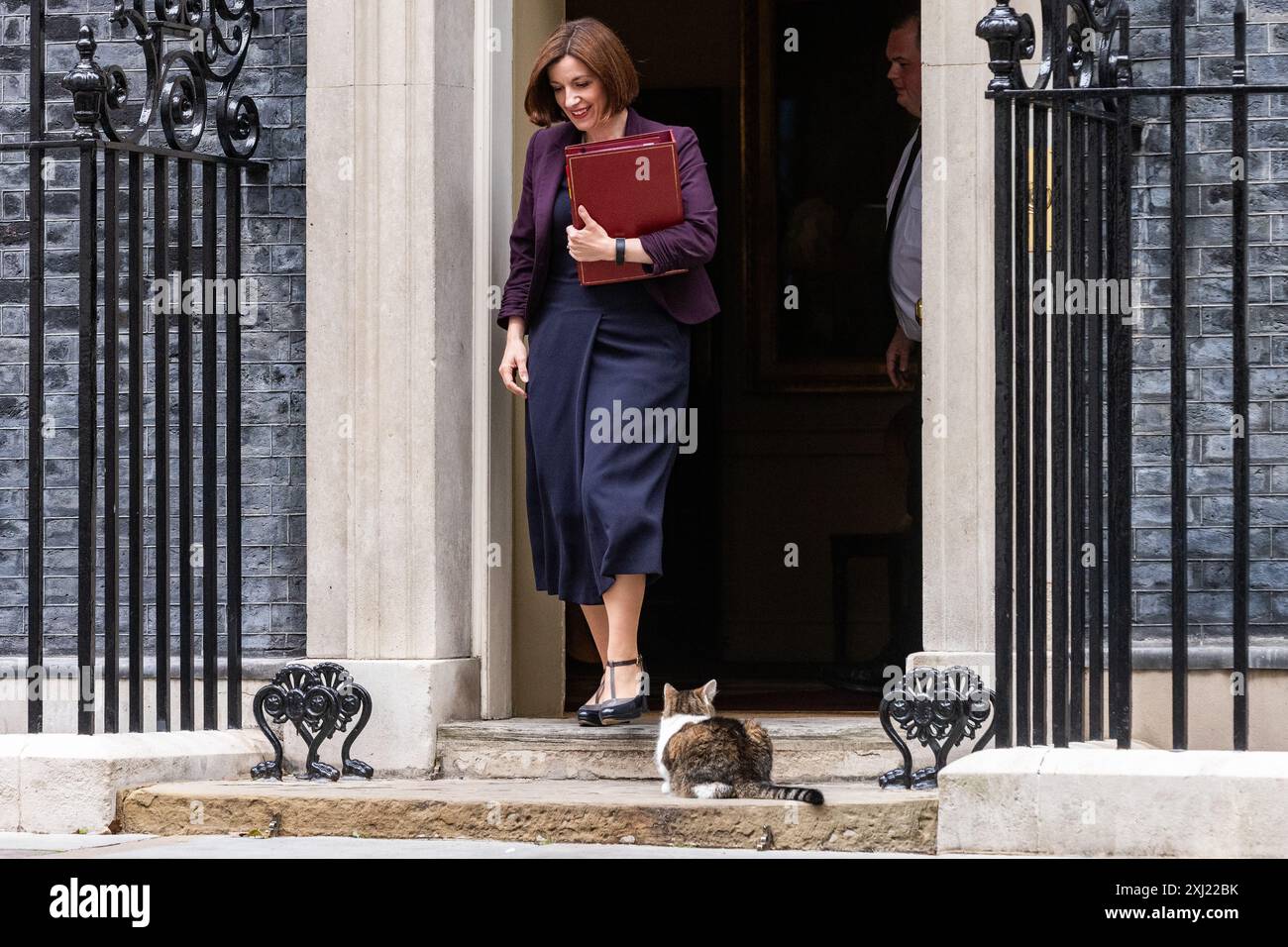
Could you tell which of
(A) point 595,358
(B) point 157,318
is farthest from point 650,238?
(B) point 157,318

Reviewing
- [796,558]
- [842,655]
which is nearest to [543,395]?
[842,655]

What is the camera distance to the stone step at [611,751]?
20.2 ft

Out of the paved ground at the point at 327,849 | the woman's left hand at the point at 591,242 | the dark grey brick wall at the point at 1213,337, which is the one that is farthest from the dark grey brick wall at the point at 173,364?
A: the dark grey brick wall at the point at 1213,337

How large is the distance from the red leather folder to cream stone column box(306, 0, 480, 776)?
0.62 m

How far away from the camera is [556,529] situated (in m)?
6.33

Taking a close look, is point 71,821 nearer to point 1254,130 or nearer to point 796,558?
point 1254,130

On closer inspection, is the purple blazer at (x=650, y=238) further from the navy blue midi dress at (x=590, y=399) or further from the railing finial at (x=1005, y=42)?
the railing finial at (x=1005, y=42)

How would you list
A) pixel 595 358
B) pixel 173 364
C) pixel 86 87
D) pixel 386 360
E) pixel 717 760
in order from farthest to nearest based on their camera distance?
1. pixel 173 364
2. pixel 386 360
3. pixel 595 358
4. pixel 86 87
5. pixel 717 760

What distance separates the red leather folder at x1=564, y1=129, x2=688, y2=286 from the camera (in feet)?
19.9

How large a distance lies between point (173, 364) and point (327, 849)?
2.26m

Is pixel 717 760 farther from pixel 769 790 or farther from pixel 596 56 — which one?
pixel 596 56

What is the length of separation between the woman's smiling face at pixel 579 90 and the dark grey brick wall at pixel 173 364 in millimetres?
1025

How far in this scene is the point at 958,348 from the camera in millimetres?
6188

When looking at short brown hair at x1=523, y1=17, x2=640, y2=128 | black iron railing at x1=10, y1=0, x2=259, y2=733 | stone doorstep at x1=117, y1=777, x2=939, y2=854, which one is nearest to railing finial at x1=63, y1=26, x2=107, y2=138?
black iron railing at x1=10, y1=0, x2=259, y2=733
